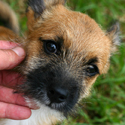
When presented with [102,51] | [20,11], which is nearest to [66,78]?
[102,51]

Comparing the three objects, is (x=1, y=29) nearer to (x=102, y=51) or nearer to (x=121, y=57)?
(x=102, y=51)

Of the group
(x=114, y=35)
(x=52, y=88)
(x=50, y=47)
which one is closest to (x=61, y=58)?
(x=50, y=47)

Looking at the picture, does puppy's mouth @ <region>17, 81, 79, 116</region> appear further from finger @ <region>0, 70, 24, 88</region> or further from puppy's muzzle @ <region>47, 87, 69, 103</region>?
finger @ <region>0, 70, 24, 88</region>

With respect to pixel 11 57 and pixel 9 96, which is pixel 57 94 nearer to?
pixel 11 57

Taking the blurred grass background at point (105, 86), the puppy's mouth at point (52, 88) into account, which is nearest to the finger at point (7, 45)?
the puppy's mouth at point (52, 88)

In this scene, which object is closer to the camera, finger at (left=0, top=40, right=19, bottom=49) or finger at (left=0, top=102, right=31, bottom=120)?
finger at (left=0, top=102, right=31, bottom=120)

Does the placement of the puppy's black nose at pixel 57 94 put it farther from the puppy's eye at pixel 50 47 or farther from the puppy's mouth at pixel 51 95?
the puppy's eye at pixel 50 47

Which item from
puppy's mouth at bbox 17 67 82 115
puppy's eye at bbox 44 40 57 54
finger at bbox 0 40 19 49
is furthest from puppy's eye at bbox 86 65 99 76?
finger at bbox 0 40 19 49
